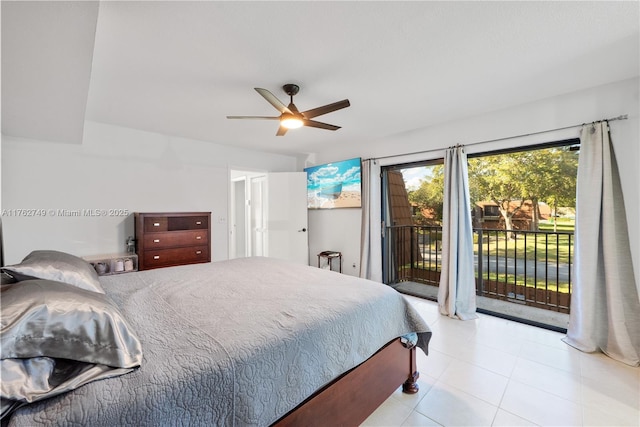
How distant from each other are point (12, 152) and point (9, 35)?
7.76 feet

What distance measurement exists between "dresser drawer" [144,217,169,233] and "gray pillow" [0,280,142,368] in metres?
2.60

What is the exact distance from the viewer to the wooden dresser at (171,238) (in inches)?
133

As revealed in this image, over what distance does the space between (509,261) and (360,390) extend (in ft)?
11.1

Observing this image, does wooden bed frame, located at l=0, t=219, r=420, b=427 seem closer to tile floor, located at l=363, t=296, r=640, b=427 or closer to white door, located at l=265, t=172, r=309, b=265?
tile floor, located at l=363, t=296, r=640, b=427

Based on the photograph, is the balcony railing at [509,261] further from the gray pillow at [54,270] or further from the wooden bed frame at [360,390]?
the gray pillow at [54,270]

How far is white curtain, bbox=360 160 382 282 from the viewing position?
4.18m

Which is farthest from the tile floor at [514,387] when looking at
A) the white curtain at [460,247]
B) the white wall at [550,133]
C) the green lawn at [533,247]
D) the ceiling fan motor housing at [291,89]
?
the ceiling fan motor housing at [291,89]

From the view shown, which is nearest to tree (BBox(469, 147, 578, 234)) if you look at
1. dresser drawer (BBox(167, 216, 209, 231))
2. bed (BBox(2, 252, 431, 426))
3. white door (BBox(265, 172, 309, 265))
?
bed (BBox(2, 252, 431, 426))

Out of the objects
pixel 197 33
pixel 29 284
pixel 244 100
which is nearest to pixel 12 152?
pixel 244 100

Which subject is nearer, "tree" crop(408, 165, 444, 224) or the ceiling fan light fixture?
the ceiling fan light fixture

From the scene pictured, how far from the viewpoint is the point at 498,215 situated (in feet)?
12.1

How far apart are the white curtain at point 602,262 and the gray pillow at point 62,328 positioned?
3.36 meters

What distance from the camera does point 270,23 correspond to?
1.63 metres

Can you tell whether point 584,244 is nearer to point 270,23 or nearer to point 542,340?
point 542,340
